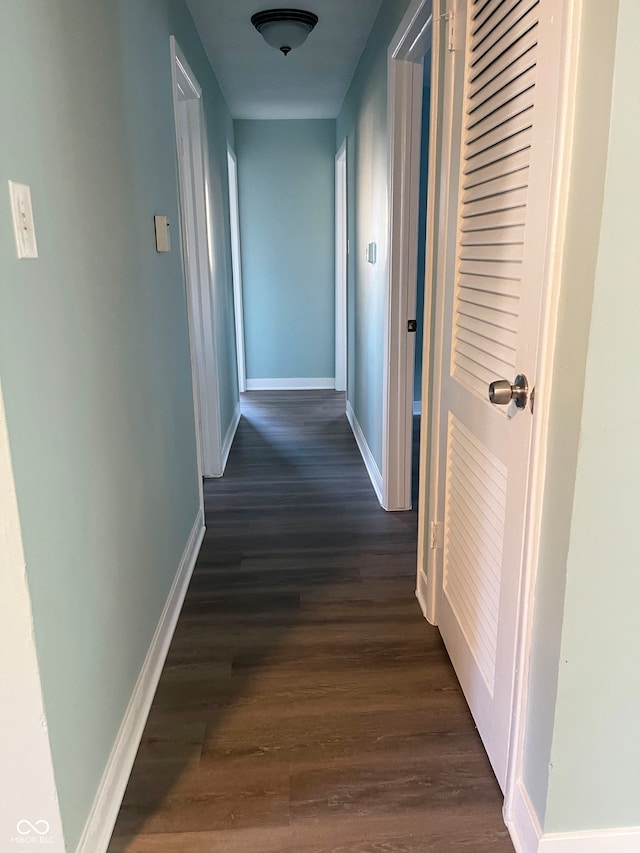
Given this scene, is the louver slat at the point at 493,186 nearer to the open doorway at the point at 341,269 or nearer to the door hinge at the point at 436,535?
the door hinge at the point at 436,535

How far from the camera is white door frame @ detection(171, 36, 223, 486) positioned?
3.11m

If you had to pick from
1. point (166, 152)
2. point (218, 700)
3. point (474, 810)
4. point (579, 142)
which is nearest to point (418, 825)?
point (474, 810)

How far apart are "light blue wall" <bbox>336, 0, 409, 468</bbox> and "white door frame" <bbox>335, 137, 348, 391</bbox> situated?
0.50m

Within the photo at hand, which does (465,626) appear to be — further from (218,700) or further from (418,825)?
(218,700)

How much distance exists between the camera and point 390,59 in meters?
2.62

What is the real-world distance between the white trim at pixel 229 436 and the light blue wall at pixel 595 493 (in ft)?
8.77

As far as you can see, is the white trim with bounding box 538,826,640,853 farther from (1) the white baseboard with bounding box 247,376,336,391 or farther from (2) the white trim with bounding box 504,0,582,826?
(1) the white baseboard with bounding box 247,376,336,391

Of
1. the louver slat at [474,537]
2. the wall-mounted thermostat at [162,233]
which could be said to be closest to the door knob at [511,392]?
the louver slat at [474,537]

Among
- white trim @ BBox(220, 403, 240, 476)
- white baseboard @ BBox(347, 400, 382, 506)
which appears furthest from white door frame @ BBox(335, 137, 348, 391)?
white trim @ BBox(220, 403, 240, 476)

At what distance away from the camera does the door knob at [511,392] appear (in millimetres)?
1234

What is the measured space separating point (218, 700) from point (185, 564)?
0.73 meters

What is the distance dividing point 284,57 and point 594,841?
3.77 m

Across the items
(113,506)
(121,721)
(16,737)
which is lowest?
(121,721)

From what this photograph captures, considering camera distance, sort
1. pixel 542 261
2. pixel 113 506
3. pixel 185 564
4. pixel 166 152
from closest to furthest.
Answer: pixel 542 261 < pixel 113 506 < pixel 166 152 < pixel 185 564
